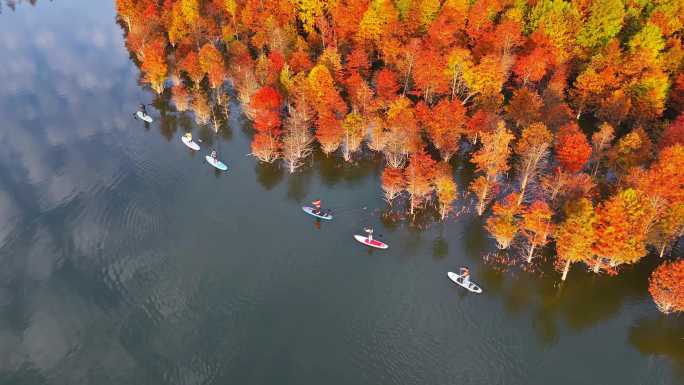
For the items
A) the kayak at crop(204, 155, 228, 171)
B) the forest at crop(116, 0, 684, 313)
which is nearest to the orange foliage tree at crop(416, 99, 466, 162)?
the forest at crop(116, 0, 684, 313)

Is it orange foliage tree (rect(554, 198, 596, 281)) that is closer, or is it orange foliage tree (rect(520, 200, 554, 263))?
orange foliage tree (rect(554, 198, 596, 281))

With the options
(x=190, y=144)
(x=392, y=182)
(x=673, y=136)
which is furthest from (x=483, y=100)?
(x=190, y=144)

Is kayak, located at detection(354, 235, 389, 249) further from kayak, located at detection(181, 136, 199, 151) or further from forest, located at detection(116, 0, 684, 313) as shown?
kayak, located at detection(181, 136, 199, 151)

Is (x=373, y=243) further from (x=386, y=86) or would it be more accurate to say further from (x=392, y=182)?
(x=386, y=86)

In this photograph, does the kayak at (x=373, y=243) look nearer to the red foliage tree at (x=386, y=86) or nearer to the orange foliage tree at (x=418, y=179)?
the orange foliage tree at (x=418, y=179)

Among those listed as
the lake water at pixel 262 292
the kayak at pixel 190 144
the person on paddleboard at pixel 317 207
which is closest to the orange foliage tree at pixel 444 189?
the lake water at pixel 262 292

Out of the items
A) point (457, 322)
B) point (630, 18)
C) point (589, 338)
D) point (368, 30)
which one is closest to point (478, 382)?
point (457, 322)
